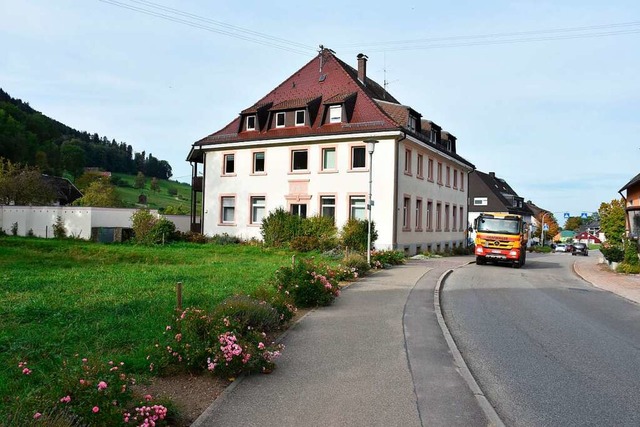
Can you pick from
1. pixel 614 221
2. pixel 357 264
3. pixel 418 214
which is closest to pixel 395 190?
pixel 418 214

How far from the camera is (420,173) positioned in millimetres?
32031

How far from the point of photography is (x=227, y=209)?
33406 mm

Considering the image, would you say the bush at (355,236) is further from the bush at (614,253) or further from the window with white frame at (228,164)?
the bush at (614,253)

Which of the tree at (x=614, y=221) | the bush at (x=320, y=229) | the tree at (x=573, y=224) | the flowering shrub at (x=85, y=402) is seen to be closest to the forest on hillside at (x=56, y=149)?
the bush at (x=320, y=229)

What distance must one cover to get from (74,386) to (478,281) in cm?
1592

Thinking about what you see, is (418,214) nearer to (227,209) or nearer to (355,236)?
(355,236)

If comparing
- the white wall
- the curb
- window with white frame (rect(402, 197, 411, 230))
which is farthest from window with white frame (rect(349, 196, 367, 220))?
the curb

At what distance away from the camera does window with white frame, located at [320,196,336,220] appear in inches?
1156

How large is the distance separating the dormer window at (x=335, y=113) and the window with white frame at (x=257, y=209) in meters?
6.49

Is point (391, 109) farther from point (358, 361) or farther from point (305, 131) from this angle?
point (358, 361)

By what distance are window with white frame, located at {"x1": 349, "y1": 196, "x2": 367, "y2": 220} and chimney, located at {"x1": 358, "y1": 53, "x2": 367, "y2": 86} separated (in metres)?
9.74

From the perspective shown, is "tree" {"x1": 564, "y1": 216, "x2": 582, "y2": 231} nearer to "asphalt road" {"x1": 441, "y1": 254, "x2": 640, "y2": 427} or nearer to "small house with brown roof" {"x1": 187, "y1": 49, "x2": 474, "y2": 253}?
"small house with brown roof" {"x1": 187, "y1": 49, "x2": 474, "y2": 253}

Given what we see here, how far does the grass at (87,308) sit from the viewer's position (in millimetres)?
6117

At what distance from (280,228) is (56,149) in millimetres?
66558
